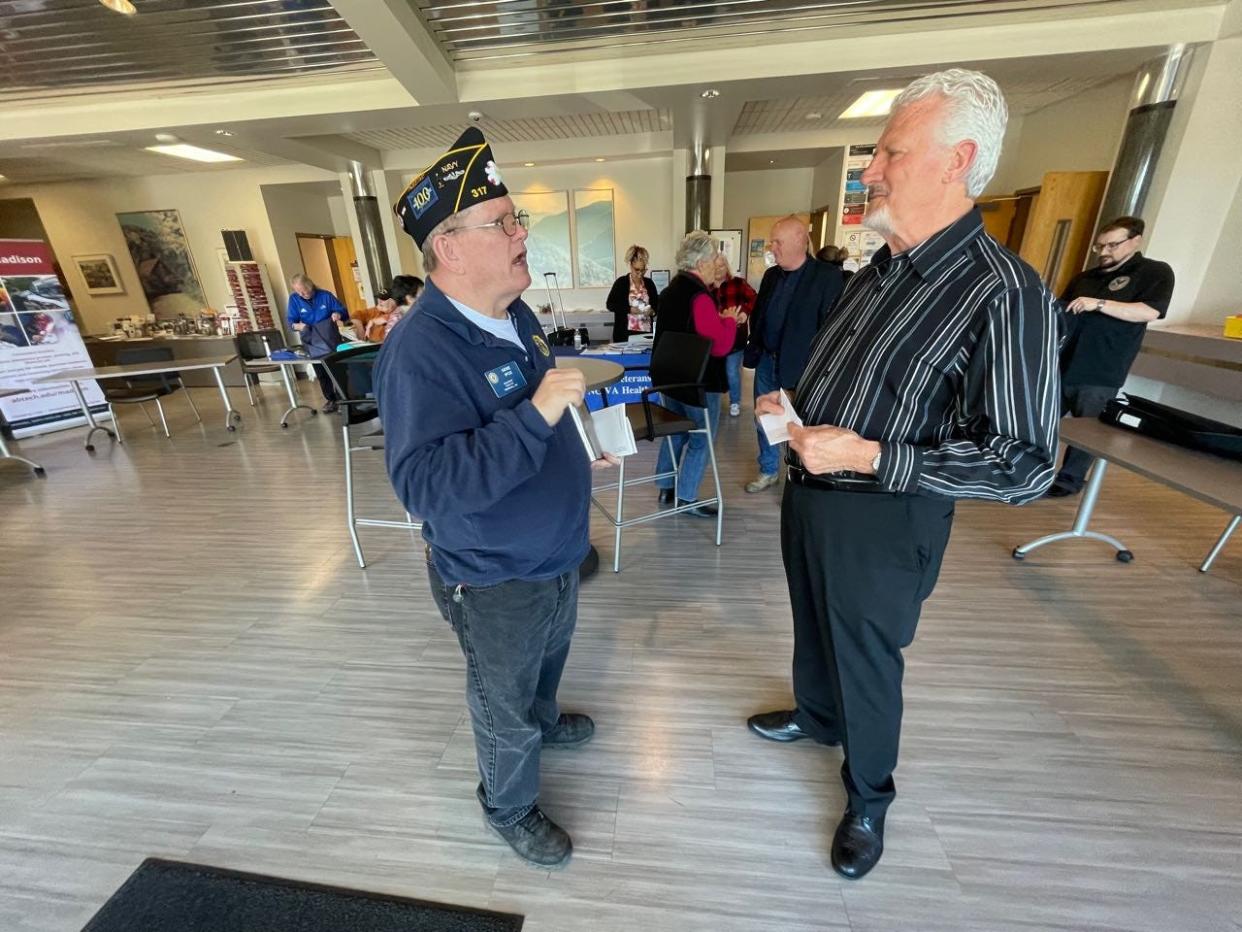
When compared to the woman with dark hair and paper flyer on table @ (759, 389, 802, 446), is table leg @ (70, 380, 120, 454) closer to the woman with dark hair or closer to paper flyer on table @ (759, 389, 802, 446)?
the woman with dark hair

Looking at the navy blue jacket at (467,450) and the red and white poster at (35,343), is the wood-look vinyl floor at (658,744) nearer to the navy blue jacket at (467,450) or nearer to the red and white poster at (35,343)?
the navy blue jacket at (467,450)

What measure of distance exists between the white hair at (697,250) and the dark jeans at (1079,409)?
7.52 ft

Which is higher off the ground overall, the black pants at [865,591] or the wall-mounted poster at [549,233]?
the wall-mounted poster at [549,233]

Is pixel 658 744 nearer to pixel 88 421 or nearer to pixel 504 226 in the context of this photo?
pixel 504 226

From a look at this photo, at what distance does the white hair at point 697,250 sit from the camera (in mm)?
2855

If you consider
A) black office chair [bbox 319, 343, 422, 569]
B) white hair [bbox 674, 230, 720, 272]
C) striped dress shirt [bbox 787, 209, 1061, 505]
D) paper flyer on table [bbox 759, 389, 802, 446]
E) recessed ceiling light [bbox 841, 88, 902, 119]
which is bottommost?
black office chair [bbox 319, 343, 422, 569]

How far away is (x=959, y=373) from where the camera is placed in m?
0.97

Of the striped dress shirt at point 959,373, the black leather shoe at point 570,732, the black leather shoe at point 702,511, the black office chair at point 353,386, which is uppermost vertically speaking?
the striped dress shirt at point 959,373

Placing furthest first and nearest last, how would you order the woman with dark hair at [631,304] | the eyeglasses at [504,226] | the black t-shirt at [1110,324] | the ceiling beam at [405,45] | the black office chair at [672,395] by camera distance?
the woman with dark hair at [631,304]
the ceiling beam at [405,45]
the black t-shirt at [1110,324]
the black office chair at [672,395]
the eyeglasses at [504,226]

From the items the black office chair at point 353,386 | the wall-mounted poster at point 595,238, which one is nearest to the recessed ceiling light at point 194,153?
the wall-mounted poster at point 595,238

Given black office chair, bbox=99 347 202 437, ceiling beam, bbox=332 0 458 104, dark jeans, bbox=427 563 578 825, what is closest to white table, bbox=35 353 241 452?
black office chair, bbox=99 347 202 437

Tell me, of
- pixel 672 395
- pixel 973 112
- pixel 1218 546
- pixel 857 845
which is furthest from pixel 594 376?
pixel 1218 546

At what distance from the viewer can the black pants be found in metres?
1.08

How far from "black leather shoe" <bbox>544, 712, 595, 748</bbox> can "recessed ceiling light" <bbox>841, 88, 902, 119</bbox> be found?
21.9 ft
